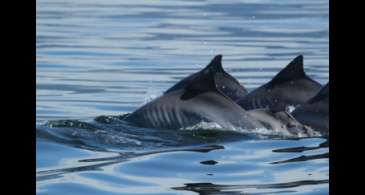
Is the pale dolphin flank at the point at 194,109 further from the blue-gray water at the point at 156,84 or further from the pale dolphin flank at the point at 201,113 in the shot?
the blue-gray water at the point at 156,84

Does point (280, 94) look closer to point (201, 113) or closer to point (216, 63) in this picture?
point (216, 63)

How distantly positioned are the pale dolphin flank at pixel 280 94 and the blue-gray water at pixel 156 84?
1.44m

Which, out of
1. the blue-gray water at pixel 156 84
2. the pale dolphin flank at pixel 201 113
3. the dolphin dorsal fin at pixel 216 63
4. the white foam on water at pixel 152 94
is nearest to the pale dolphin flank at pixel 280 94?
the dolphin dorsal fin at pixel 216 63

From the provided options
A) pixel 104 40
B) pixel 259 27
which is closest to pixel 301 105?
pixel 104 40

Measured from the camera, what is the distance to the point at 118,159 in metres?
7.70

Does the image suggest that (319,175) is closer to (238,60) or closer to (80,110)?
(80,110)

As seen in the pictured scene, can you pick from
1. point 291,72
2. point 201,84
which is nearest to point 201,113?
point 201,84

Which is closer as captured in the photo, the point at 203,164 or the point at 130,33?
the point at 203,164

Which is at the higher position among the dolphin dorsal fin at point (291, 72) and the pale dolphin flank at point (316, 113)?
the dolphin dorsal fin at point (291, 72)

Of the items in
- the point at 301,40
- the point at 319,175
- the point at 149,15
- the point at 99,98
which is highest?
the point at 149,15

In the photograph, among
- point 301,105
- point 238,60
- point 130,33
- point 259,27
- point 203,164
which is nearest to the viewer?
point 203,164

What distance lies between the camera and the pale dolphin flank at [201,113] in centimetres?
928

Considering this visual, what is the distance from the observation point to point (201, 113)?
9391 millimetres

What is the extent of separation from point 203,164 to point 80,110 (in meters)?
4.53
